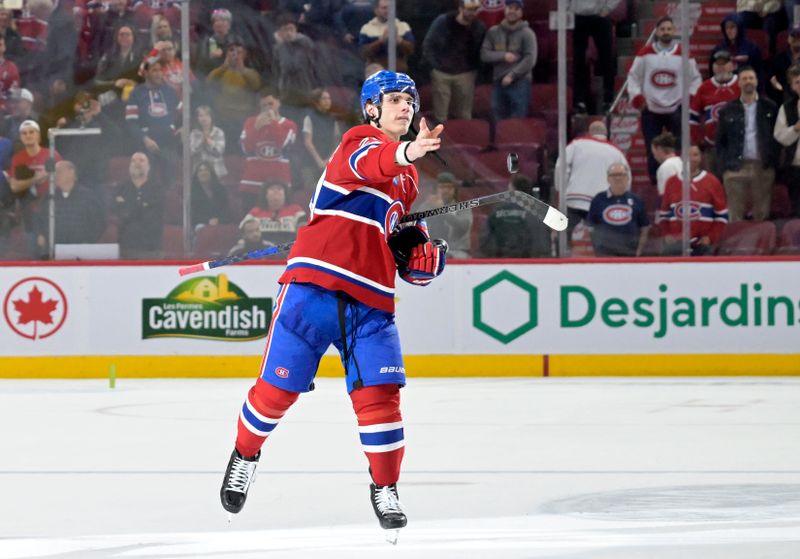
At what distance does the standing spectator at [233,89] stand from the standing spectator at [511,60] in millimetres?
1717

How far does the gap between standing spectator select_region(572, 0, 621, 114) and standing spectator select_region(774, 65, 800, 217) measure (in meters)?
1.21

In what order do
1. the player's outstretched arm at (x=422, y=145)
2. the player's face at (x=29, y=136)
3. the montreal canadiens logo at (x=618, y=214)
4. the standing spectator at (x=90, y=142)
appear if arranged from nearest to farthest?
the player's outstretched arm at (x=422, y=145) → the montreal canadiens logo at (x=618, y=214) → the standing spectator at (x=90, y=142) → the player's face at (x=29, y=136)

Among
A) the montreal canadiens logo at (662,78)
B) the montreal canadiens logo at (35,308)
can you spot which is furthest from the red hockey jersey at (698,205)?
the montreal canadiens logo at (35,308)

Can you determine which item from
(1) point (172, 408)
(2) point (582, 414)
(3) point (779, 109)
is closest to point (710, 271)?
(3) point (779, 109)

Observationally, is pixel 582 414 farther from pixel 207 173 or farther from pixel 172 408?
pixel 207 173

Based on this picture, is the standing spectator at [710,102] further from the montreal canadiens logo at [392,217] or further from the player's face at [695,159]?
the montreal canadiens logo at [392,217]

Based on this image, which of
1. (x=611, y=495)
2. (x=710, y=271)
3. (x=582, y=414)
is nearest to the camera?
(x=611, y=495)

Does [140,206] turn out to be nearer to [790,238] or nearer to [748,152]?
[748,152]

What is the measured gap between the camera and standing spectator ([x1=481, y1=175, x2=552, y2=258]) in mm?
10477

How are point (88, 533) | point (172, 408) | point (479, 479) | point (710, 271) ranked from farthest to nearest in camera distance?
point (710, 271) < point (172, 408) < point (479, 479) < point (88, 533)

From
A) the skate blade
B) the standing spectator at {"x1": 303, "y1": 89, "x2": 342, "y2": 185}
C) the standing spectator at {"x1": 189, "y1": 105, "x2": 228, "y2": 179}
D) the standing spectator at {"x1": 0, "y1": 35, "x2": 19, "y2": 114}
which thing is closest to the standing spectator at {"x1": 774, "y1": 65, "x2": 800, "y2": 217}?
the standing spectator at {"x1": 303, "y1": 89, "x2": 342, "y2": 185}

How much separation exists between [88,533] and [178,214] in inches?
271

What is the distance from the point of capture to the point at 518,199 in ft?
13.0

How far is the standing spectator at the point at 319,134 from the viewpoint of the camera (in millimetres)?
10531
